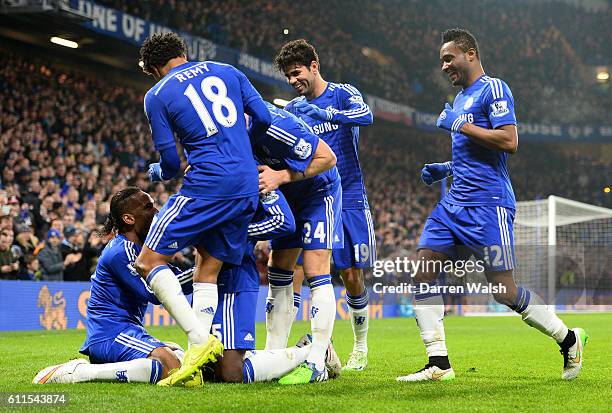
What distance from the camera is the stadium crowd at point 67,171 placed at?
12.7 m

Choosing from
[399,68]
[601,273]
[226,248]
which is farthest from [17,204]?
[399,68]

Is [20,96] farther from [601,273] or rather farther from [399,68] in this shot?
[399,68]

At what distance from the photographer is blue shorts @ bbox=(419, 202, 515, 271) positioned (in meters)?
5.42

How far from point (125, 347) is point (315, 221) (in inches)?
56.1

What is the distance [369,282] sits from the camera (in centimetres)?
2223

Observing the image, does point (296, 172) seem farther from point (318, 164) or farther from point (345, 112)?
point (345, 112)

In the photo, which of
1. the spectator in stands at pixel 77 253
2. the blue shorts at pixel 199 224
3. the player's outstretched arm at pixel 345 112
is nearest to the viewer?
the blue shorts at pixel 199 224

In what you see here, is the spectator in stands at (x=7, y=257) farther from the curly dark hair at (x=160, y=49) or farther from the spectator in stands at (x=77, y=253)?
the curly dark hair at (x=160, y=49)

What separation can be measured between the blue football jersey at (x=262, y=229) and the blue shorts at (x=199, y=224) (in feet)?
1.12

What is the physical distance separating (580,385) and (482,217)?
1206mm

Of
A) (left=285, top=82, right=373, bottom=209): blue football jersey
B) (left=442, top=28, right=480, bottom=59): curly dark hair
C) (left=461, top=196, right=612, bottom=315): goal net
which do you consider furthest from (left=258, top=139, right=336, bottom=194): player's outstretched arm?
(left=461, top=196, right=612, bottom=315): goal net

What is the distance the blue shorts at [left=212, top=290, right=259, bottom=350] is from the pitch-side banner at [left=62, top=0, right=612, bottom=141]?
8996 mm

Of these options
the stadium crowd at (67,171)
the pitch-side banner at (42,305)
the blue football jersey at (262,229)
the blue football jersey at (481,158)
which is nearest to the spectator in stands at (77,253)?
the stadium crowd at (67,171)

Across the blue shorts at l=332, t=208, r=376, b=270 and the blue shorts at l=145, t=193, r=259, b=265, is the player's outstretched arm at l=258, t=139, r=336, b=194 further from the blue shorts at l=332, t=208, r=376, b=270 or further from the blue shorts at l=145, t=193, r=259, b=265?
the blue shorts at l=332, t=208, r=376, b=270
